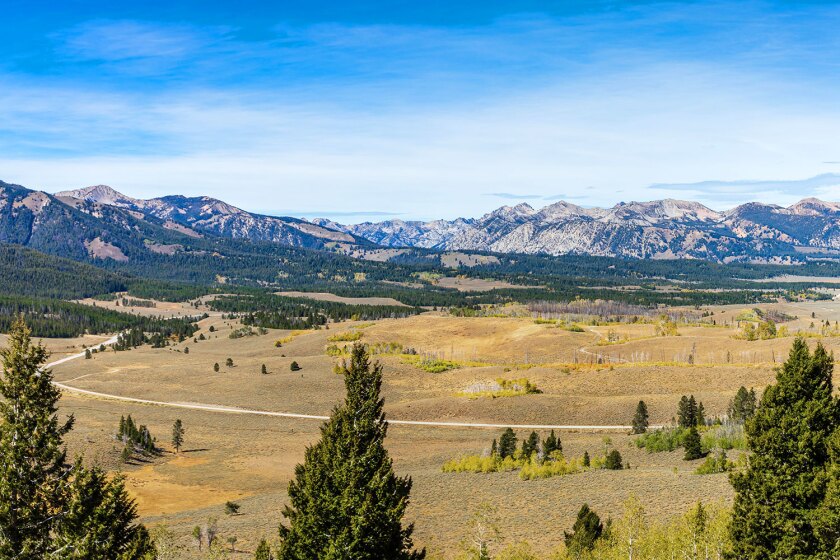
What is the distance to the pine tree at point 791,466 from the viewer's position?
2508 cm

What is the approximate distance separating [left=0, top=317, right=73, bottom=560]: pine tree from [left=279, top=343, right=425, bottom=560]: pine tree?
7.93 meters

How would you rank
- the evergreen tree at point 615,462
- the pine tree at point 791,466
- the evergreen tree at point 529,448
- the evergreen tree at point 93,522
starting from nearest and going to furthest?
the evergreen tree at point 93,522 → the pine tree at point 791,466 → the evergreen tree at point 615,462 → the evergreen tree at point 529,448

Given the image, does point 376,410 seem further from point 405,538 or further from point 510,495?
point 510,495

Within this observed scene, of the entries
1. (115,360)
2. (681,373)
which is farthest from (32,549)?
(115,360)

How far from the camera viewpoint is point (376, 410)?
24.6 metres

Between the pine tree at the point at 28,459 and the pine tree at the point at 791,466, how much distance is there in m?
24.5

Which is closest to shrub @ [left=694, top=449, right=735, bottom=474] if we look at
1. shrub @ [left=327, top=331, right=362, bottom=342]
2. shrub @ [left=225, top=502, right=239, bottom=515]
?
shrub @ [left=225, top=502, right=239, bottom=515]

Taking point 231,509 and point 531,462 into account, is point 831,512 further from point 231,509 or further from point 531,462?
point 231,509

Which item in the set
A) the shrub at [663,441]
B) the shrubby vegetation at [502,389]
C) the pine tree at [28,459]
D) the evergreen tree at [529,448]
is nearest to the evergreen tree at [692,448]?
the shrub at [663,441]

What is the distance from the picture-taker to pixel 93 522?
20906 millimetres

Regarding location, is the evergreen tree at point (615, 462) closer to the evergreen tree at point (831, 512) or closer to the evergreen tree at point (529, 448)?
the evergreen tree at point (529, 448)

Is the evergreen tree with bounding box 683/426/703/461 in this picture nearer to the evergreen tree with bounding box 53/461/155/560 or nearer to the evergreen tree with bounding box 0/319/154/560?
the evergreen tree with bounding box 53/461/155/560

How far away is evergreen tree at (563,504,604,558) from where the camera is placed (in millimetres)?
32969

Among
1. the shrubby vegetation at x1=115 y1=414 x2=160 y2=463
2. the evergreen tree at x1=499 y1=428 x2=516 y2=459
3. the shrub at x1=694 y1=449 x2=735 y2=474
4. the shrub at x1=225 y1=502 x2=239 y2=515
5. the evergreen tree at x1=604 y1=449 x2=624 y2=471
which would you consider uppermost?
the shrub at x1=694 y1=449 x2=735 y2=474
